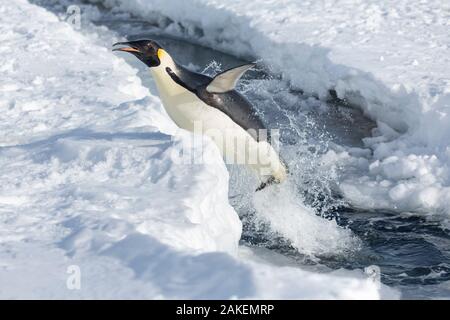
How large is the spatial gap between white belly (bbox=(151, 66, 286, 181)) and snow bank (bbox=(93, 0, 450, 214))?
760mm

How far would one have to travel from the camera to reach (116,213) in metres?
3.18

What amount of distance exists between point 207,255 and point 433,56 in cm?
437

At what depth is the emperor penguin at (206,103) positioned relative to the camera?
4.34m

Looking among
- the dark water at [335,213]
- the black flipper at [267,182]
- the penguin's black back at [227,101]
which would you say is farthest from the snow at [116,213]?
the black flipper at [267,182]

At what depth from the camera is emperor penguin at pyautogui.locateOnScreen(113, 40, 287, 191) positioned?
14.2 ft

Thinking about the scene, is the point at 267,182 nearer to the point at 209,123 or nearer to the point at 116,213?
the point at 209,123

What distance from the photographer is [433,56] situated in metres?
6.39

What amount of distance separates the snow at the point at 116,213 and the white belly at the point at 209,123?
0.72ft

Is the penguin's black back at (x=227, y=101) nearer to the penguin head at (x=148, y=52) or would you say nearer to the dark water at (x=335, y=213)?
the penguin head at (x=148, y=52)

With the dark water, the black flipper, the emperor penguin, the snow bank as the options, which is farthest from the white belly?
the snow bank

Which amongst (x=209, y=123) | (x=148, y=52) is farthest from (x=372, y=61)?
(x=148, y=52)

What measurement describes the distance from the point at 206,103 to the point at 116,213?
1358mm
